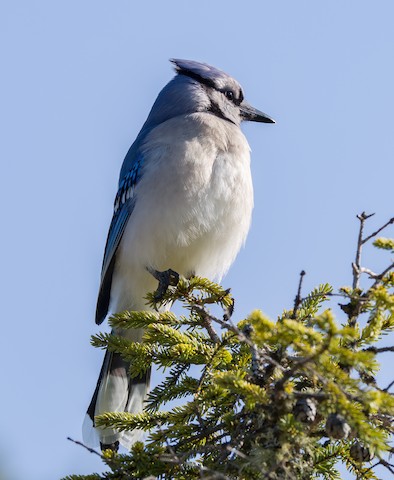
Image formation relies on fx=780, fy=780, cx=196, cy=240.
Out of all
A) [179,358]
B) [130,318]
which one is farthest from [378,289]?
[130,318]

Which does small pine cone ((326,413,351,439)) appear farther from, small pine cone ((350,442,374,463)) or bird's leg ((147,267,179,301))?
bird's leg ((147,267,179,301))

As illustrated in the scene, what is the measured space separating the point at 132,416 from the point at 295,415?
0.80 meters

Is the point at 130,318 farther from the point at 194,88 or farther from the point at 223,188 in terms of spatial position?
the point at 194,88

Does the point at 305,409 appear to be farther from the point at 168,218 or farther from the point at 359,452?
the point at 168,218

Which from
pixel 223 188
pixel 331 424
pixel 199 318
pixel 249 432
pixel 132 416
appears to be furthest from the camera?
pixel 223 188

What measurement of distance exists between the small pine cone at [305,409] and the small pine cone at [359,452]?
267 mm

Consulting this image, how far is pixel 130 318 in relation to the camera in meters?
3.23

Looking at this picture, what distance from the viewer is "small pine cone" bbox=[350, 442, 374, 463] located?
91.0 inches

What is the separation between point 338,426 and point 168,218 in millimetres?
2296

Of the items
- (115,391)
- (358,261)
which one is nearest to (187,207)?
(115,391)

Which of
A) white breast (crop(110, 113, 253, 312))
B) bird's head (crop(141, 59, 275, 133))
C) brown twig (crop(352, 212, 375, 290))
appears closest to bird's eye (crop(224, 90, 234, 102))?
bird's head (crop(141, 59, 275, 133))

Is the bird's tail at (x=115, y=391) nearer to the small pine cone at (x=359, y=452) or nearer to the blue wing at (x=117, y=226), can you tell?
the blue wing at (x=117, y=226)

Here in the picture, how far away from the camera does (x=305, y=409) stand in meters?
2.12

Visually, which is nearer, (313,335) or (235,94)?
(313,335)
